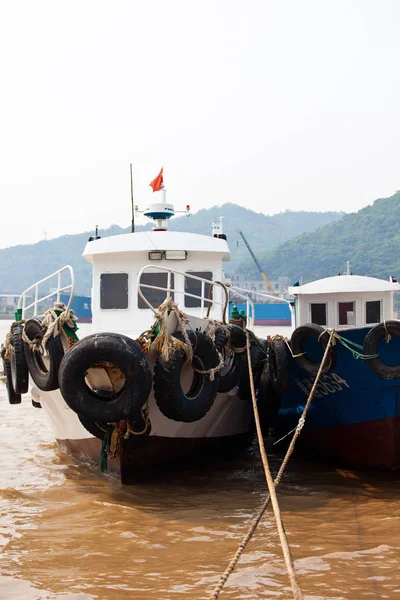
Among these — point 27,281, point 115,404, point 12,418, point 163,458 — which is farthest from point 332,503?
point 27,281

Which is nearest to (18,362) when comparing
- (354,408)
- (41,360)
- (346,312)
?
(41,360)

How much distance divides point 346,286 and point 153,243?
3076 mm

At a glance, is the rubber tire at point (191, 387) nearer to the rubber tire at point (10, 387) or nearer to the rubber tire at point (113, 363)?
the rubber tire at point (113, 363)

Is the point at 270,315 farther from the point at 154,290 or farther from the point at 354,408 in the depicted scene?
the point at 354,408

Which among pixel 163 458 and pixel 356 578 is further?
pixel 163 458

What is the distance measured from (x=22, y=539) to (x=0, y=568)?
735 millimetres

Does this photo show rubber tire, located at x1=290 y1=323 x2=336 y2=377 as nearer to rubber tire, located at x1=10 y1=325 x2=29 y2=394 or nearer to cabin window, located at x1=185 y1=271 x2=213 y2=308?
cabin window, located at x1=185 y1=271 x2=213 y2=308

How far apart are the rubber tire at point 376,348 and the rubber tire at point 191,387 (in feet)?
5.79

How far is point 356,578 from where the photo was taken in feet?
17.6

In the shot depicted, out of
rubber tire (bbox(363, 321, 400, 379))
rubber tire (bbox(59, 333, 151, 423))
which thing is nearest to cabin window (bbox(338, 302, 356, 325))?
rubber tire (bbox(363, 321, 400, 379))

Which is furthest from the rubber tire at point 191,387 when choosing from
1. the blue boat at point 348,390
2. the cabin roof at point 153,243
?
the cabin roof at point 153,243

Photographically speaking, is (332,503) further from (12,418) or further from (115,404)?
(12,418)

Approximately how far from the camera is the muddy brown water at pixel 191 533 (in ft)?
17.2

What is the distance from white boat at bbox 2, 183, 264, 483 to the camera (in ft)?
22.6
